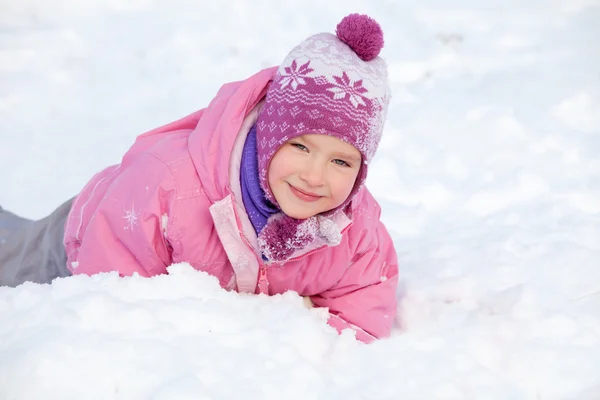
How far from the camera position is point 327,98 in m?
1.57

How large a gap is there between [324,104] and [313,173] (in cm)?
17

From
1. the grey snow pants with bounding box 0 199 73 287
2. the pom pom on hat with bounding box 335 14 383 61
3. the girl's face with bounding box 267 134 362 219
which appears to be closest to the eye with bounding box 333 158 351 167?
the girl's face with bounding box 267 134 362 219

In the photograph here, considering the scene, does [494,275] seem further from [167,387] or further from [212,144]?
[167,387]

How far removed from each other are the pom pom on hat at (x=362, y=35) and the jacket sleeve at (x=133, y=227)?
0.57 meters

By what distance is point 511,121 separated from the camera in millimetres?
3070

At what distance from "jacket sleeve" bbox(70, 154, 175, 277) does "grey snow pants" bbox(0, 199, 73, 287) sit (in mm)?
350

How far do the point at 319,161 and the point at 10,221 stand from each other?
134 cm

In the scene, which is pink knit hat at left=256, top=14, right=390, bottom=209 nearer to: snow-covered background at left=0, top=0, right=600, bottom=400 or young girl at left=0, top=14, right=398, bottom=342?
young girl at left=0, top=14, right=398, bottom=342

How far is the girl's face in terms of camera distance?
5.27 feet

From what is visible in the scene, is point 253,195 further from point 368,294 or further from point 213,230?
point 368,294

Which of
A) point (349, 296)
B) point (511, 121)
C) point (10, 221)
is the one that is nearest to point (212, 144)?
point (349, 296)

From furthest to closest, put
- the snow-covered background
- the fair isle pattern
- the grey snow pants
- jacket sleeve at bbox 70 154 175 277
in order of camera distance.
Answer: the grey snow pants < jacket sleeve at bbox 70 154 175 277 < the fair isle pattern < the snow-covered background

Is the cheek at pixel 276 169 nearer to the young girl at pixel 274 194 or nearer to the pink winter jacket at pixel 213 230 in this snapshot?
the young girl at pixel 274 194

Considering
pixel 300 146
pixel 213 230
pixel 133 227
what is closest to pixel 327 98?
pixel 300 146
